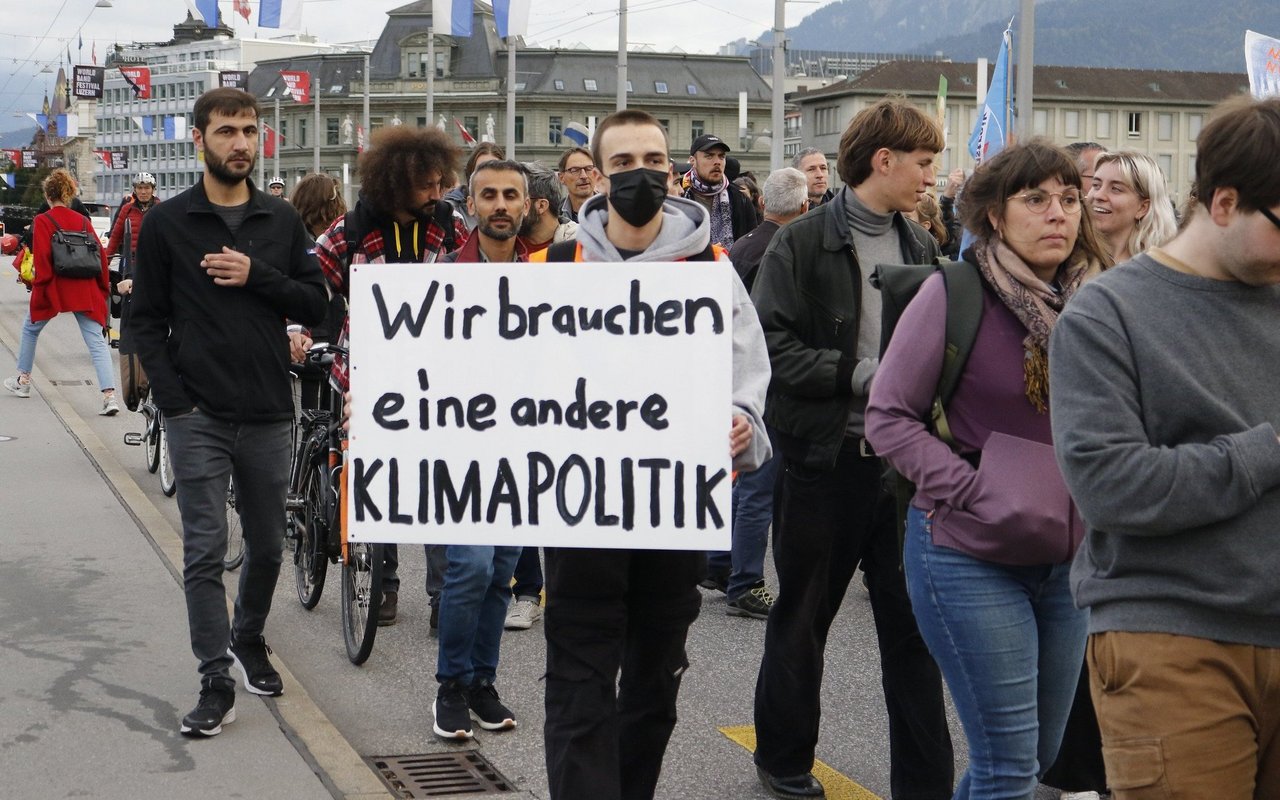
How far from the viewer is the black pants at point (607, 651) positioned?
3867mm

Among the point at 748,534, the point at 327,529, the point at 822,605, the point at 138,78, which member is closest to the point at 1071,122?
the point at 138,78

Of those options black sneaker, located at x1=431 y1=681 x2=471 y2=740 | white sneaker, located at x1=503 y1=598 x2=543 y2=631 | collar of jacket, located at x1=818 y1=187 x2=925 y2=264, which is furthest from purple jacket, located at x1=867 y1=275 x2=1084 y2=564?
white sneaker, located at x1=503 y1=598 x2=543 y2=631

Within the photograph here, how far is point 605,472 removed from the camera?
12.6 ft

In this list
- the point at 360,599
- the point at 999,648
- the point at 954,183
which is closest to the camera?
the point at 999,648

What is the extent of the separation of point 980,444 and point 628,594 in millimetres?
923

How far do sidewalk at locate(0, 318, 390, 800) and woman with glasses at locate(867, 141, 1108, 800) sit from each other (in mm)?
1977

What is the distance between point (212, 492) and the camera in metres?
5.55

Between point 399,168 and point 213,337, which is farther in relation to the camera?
point 399,168

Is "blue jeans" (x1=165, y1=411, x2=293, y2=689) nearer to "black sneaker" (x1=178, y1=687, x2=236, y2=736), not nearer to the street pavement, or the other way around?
"black sneaker" (x1=178, y1=687, x2=236, y2=736)

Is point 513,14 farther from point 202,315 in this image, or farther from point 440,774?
point 440,774

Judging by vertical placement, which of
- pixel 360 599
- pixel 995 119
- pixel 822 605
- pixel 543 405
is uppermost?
pixel 995 119

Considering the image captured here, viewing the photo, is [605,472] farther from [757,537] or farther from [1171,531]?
[757,537]

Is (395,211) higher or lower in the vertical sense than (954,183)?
lower

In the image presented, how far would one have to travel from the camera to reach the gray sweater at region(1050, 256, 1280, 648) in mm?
2738
